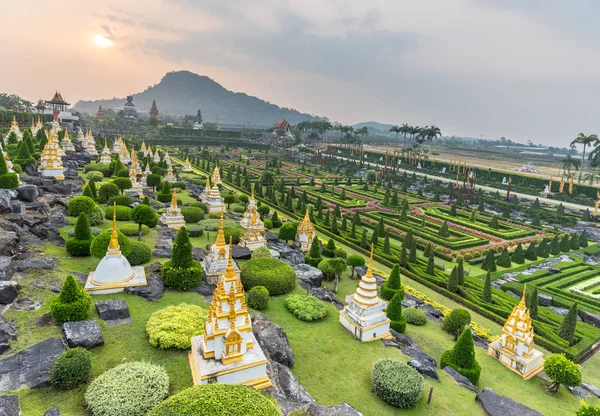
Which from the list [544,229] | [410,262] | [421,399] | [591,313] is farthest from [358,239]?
[544,229]

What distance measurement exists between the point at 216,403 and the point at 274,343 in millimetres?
6406

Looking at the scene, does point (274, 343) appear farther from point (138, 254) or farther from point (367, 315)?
point (138, 254)

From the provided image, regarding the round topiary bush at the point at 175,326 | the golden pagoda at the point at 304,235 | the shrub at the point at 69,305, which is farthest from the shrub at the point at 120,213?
the round topiary bush at the point at 175,326

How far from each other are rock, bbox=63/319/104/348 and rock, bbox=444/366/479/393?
16.2m

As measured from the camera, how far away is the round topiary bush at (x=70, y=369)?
12.7 m

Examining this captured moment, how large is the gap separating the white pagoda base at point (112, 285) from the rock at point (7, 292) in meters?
2.98

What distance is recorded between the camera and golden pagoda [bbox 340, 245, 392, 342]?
20422mm

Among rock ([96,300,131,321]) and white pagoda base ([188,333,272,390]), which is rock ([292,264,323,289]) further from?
rock ([96,300,131,321])

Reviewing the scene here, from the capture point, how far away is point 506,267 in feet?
117

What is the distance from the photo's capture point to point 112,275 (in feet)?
65.9

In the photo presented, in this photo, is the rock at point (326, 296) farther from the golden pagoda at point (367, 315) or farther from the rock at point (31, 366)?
the rock at point (31, 366)

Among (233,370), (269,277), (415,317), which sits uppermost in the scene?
(233,370)

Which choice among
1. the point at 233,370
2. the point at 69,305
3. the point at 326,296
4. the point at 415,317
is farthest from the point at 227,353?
the point at 415,317

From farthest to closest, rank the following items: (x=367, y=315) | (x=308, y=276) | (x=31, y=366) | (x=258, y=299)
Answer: (x=308, y=276) < (x=258, y=299) < (x=367, y=315) < (x=31, y=366)
